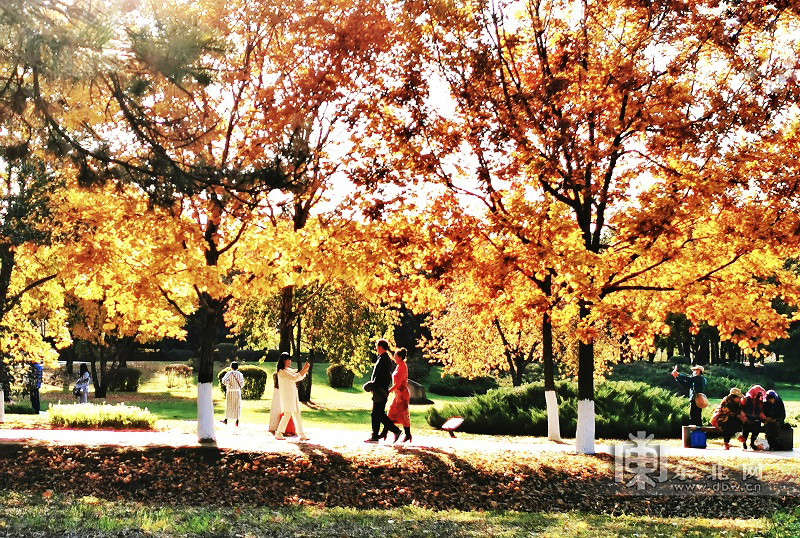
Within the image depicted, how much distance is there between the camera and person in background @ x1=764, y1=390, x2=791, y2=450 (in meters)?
16.3

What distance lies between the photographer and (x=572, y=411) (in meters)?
21.5

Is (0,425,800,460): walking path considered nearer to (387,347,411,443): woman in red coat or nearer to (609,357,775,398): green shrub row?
(387,347,411,443): woman in red coat

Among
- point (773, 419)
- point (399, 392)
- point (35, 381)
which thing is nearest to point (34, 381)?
point (35, 381)

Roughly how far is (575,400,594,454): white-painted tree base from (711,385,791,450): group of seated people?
3786 millimetres

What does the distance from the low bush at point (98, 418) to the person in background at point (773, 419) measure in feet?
44.8

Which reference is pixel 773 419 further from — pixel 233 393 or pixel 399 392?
pixel 233 393

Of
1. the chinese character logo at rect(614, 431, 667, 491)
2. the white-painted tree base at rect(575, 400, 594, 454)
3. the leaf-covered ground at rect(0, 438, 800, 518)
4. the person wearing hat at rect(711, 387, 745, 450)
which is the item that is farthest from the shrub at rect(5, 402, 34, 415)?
the person wearing hat at rect(711, 387, 745, 450)

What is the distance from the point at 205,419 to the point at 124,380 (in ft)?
82.9

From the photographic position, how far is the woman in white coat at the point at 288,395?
1551cm

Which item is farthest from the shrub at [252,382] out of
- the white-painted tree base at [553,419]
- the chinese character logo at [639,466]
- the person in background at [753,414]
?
the person in background at [753,414]

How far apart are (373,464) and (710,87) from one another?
8.18m

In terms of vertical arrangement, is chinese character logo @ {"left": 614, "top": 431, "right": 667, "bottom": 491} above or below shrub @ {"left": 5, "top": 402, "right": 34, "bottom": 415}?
above

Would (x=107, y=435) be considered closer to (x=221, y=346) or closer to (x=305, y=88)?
(x=305, y=88)

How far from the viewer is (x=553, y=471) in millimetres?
12914
